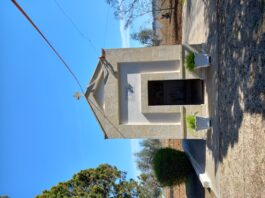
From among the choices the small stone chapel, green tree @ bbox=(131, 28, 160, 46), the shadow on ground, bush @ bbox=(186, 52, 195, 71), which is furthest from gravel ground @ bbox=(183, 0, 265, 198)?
green tree @ bbox=(131, 28, 160, 46)

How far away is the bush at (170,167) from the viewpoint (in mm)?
16078

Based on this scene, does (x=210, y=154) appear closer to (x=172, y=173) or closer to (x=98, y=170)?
A: (x=172, y=173)

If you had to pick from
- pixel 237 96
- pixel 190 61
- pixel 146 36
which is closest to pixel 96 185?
pixel 190 61

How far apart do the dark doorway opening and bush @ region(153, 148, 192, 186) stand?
2469 millimetres

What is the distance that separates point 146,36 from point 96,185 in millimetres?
15784

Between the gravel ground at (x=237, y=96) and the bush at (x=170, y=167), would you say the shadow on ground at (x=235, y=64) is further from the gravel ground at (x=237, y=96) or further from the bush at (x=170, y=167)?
the bush at (x=170, y=167)

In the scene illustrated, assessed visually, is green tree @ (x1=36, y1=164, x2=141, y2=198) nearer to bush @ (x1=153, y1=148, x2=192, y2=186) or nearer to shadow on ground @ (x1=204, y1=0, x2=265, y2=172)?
bush @ (x1=153, y1=148, x2=192, y2=186)

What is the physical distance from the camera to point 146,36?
1218 inches

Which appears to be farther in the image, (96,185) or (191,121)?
(96,185)

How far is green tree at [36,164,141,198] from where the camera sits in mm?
18719

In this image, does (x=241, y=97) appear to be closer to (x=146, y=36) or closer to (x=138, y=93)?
→ (x=138, y=93)

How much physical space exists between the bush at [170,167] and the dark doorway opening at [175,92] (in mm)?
2469

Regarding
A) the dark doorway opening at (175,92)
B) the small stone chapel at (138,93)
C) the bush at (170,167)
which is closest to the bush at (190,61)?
the small stone chapel at (138,93)

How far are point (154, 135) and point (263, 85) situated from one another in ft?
21.1
